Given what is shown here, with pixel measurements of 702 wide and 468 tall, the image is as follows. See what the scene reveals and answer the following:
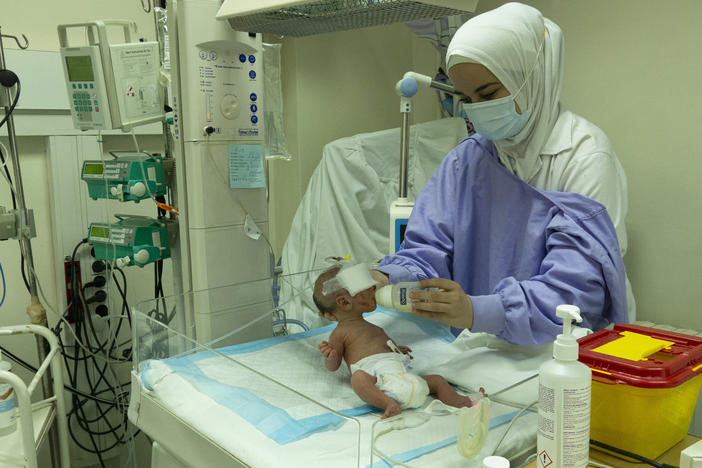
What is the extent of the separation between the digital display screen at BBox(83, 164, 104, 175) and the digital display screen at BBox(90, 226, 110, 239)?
0.66ft

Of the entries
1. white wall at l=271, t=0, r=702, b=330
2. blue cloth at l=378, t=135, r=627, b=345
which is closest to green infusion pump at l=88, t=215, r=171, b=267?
blue cloth at l=378, t=135, r=627, b=345

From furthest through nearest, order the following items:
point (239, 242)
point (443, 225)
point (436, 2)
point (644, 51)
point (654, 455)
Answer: point (644, 51) → point (239, 242) → point (443, 225) → point (436, 2) → point (654, 455)

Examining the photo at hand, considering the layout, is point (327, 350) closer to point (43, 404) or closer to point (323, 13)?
point (323, 13)

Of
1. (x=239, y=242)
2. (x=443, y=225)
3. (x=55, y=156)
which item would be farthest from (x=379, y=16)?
(x=55, y=156)

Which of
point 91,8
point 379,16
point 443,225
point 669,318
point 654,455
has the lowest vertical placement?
point 669,318

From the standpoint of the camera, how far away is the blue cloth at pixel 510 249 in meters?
1.33

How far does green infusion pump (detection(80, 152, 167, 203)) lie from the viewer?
2.00 meters

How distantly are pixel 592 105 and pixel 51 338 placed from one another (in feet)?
7.56

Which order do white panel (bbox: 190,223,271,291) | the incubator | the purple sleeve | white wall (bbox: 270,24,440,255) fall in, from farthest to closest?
white wall (bbox: 270,24,440,255) → white panel (bbox: 190,223,271,291) → the purple sleeve → the incubator

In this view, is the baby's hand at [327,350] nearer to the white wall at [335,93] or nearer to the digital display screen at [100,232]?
the digital display screen at [100,232]

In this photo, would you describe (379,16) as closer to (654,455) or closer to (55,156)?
(654,455)

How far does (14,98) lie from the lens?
2.05 meters

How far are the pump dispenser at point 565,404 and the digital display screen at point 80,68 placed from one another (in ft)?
5.57

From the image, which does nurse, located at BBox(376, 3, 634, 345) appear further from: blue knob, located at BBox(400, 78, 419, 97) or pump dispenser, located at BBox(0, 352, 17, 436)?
pump dispenser, located at BBox(0, 352, 17, 436)
